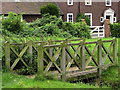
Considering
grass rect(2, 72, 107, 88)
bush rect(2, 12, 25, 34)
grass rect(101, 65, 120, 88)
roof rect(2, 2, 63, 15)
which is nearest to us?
grass rect(2, 72, 107, 88)

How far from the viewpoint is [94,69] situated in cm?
957

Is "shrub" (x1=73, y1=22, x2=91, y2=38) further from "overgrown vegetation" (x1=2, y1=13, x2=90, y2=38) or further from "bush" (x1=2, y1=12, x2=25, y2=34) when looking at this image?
"bush" (x1=2, y1=12, x2=25, y2=34)

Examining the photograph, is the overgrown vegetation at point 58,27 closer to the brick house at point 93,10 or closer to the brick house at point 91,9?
the brick house at point 91,9

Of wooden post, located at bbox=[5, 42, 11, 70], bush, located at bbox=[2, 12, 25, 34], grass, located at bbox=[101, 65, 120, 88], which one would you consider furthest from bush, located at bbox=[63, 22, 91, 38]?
wooden post, located at bbox=[5, 42, 11, 70]

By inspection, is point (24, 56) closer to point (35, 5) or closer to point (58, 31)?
point (58, 31)

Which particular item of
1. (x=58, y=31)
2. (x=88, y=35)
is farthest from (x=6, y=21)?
(x=88, y=35)

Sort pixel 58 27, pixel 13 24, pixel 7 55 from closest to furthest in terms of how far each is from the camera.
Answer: pixel 7 55, pixel 13 24, pixel 58 27

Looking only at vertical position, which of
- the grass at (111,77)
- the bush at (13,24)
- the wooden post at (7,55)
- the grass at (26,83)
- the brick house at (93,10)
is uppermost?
the brick house at (93,10)

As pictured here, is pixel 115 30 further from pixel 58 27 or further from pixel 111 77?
pixel 111 77

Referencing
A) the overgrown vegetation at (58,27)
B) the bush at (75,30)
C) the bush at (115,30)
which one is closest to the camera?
the overgrown vegetation at (58,27)

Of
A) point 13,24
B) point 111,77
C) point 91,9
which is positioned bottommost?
point 111,77

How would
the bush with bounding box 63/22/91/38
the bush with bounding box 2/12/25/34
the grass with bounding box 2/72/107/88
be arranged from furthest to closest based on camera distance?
the bush with bounding box 63/22/91/38 < the bush with bounding box 2/12/25/34 < the grass with bounding box 2/72/107/88

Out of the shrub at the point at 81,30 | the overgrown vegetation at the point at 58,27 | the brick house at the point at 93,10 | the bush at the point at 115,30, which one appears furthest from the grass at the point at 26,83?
the brick house at the point at 93,10

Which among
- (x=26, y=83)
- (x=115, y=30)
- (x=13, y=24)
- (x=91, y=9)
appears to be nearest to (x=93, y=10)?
(x=91, y=9)
